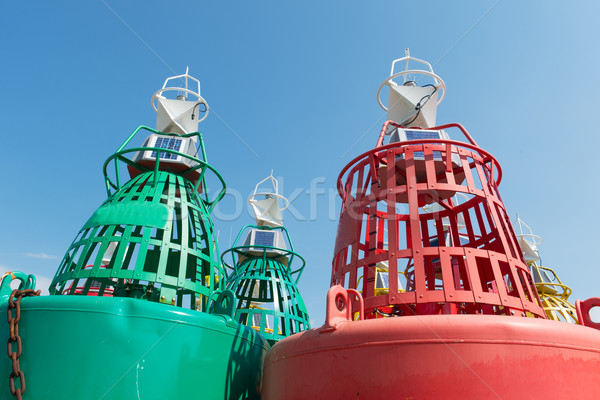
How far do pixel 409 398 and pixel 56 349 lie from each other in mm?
3939

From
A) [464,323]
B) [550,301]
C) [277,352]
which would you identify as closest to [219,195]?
[277,352]

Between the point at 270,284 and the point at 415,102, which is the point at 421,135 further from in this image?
the point at 270,284

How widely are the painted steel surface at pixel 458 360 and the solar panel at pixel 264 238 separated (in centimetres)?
1079

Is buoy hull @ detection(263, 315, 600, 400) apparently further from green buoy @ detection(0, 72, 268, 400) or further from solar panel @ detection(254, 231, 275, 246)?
solar panel @ detection(254, 231, 275, 246)

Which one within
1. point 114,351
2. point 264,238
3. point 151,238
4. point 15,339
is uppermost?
point 264,238

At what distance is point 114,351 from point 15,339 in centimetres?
117

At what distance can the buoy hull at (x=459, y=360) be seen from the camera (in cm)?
403

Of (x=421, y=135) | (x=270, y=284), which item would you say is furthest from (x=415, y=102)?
(x=270, y=284)

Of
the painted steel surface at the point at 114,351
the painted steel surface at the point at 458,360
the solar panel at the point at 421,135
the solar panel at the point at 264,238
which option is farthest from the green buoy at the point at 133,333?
the solar panel at the point at 264,238

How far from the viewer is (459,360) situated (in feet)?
13.5

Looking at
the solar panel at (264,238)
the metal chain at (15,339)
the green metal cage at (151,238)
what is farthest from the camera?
the solar panel at (264,238)

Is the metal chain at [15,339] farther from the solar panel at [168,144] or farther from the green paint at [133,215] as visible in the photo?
the solar panel at [168,144]

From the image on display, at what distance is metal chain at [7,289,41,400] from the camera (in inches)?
184

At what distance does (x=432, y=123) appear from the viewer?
9.46 m
